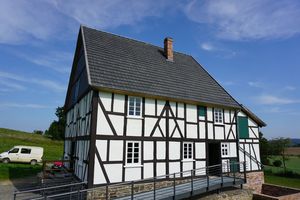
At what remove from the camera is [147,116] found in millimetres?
13031

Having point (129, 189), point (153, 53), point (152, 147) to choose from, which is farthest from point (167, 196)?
point (153, 53)

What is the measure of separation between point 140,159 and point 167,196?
8.38ft

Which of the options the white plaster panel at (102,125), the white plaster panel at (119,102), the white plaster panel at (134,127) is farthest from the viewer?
the white plaster panel at (134,127)

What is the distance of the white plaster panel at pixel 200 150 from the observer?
14.7 metres

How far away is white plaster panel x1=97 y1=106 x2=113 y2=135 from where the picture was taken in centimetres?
1144

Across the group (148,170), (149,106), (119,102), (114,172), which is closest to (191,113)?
(149,106)

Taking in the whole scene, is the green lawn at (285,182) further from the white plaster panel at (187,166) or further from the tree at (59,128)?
the tree at (59,128)

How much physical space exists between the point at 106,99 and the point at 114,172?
3571 millimetres

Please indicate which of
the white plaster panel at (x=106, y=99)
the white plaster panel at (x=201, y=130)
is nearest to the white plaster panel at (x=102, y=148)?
the white plaster panel at (x=106, y=99)

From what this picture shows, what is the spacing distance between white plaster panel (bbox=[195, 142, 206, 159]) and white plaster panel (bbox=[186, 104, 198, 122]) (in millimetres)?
1533

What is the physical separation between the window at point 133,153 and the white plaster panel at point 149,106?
1.81 metres

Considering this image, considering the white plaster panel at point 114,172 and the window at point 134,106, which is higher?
the window at point 134,106

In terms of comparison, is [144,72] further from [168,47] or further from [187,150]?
[187,150]

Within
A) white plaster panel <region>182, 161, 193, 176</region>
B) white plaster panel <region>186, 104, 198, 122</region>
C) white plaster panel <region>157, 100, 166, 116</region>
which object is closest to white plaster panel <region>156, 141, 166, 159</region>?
white plaster panel <region>182, 161, 193, 176</region>
